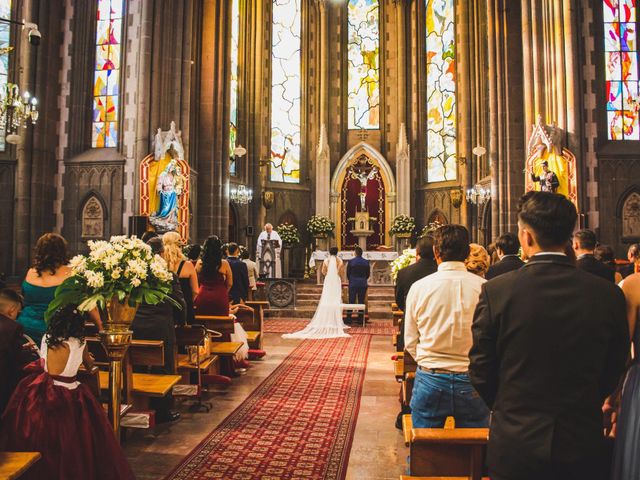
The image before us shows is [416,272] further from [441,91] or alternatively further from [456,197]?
[441,91]

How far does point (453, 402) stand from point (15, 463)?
2.02 meters

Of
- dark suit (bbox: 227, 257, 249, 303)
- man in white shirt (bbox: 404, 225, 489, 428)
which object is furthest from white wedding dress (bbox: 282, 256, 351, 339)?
man in white shirt (bbox: 404, 225, 489, 428)

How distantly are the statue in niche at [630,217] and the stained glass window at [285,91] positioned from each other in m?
12.9

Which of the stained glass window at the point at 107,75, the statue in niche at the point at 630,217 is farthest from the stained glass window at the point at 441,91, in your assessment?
the stained glass window at the point at 107,75

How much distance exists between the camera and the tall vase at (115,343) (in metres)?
3.83

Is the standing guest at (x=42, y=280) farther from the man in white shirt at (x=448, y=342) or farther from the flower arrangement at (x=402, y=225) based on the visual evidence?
the flower arrangement at (x=402, y=225)

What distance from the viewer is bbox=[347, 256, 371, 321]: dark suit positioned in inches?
513

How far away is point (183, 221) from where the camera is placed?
13844 millimetres

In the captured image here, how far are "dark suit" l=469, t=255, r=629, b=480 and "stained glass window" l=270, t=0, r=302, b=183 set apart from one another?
20.4m

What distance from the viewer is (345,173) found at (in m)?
22.7

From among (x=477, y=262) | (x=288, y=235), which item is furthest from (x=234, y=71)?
(x=477, y=262)

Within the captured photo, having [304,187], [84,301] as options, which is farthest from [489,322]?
[304,187]

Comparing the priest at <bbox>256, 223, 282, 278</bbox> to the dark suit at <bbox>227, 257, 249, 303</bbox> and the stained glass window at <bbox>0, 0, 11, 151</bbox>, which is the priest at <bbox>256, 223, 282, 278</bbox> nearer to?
the stained glass window at <bbox>0, 0, 11, 151</bbox>

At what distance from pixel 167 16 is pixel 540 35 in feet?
29.8
